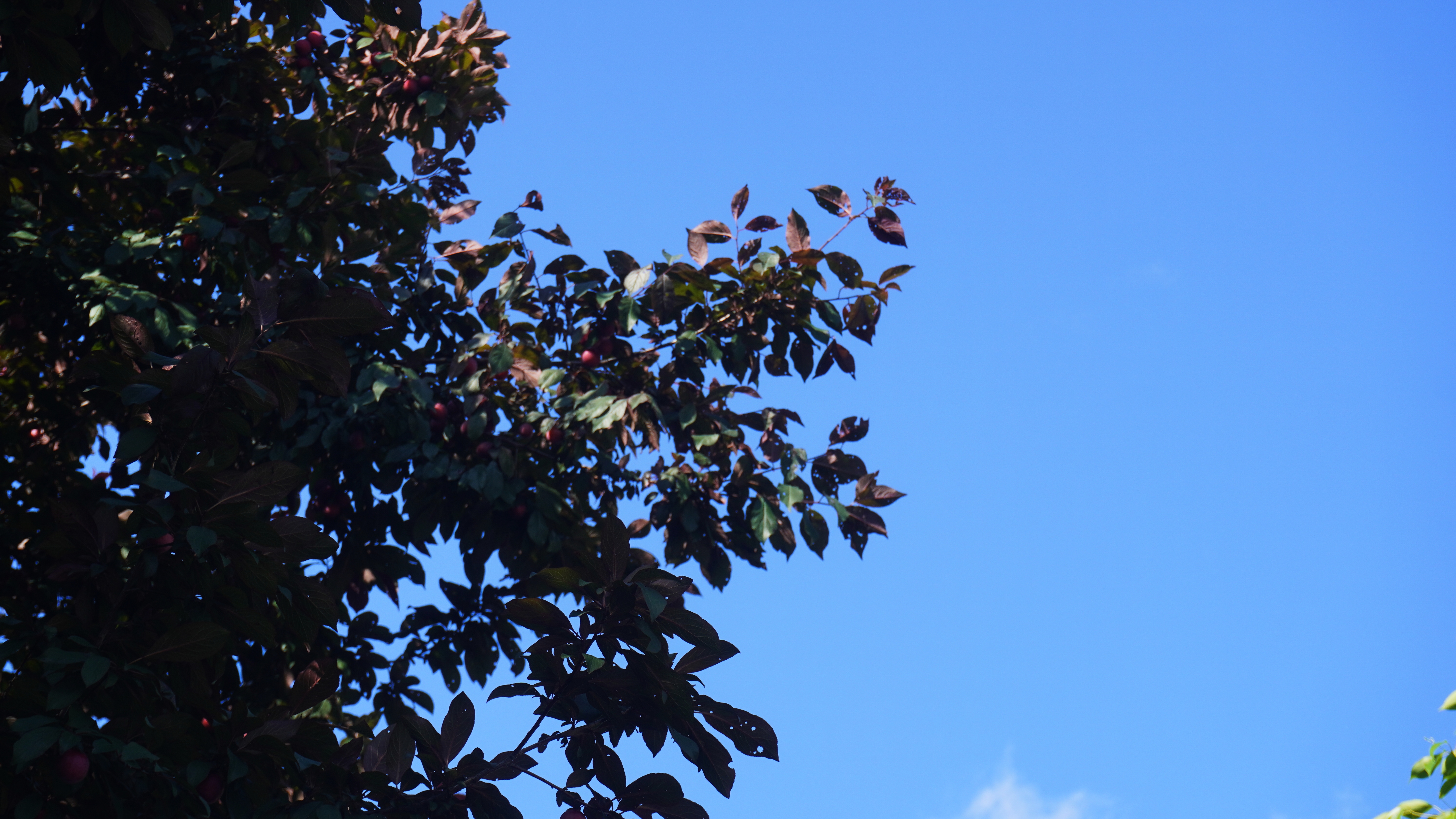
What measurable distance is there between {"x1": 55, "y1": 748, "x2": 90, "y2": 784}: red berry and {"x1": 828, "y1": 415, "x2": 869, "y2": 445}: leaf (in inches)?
117

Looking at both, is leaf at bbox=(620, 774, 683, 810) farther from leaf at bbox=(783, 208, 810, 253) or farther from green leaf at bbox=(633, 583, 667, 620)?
leaf at bbox=(783, 208, 810, 253)

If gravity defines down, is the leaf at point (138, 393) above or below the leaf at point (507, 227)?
below

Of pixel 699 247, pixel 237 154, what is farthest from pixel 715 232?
pixel 237 154

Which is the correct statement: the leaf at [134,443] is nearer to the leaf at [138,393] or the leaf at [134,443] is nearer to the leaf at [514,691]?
the leaf at [138,393]

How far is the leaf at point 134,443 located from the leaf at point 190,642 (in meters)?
0.41

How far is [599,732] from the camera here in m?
2.33

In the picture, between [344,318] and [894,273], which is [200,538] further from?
[894,273]

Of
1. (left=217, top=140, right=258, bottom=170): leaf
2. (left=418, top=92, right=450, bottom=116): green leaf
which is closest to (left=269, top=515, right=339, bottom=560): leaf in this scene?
(left=217, top=140, right=258, bottom=170): leaf

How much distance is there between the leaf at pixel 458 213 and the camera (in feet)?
15.2

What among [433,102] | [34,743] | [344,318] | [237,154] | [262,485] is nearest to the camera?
[34,743]

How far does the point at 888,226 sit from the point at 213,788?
2935 millimetres

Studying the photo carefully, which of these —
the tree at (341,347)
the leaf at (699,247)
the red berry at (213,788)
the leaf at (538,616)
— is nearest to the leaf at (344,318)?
the tree at (341,347)

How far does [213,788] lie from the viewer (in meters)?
2.45

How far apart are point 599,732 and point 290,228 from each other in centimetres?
250
